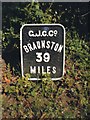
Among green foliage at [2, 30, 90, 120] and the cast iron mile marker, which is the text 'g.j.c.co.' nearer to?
the cast iron mile marker

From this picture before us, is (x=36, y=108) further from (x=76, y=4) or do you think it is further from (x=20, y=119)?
(x=76, y=4)

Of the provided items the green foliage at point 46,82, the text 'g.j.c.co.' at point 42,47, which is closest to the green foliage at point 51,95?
the green foliage at point 46,82

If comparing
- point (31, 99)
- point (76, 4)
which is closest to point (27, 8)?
point (76, 4)

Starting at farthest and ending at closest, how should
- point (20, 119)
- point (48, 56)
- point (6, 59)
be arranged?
1. point (6, 59)
2. point (48, 56)
3. point (20, 119)

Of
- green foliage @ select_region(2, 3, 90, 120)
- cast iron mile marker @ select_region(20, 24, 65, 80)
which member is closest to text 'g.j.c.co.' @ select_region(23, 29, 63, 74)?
cast iron mile marker @ select_region(20, 24, 65, 80)

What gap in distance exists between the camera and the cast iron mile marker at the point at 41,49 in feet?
18.9

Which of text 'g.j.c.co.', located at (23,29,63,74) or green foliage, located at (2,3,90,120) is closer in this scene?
green foliage, located at (2,3,90,120)

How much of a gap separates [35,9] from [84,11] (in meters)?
0.72

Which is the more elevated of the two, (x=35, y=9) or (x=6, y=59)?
Answer: (x=35, y=9)

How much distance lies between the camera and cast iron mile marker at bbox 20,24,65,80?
575 centimetres

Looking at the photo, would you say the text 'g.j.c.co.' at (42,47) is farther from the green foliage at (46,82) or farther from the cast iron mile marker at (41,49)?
the green foliage at (46,82)

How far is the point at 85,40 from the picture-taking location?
6.32 m

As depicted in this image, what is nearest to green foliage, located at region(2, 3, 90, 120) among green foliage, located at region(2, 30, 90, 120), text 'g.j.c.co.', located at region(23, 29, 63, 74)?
green foliage, located at region(2, 30, 90, 120)

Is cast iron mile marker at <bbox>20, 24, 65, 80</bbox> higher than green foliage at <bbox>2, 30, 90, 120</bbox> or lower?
higher
